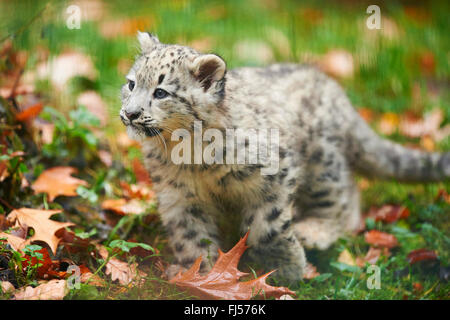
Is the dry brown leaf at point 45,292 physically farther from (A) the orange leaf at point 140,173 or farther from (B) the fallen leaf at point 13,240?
(A) the orange leaf at point 140,173

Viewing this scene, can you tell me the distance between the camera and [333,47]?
7.48m

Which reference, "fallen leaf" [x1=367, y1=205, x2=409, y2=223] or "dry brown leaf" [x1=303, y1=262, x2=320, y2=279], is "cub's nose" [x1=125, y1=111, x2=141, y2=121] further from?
→ "fallen leaf" [x1=367, y1=205, x2=409, y2=223]

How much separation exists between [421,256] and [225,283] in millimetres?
1735

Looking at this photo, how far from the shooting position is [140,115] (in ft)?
11.3

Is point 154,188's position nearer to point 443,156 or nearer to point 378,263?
point 378,263

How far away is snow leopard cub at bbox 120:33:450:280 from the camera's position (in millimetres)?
3568

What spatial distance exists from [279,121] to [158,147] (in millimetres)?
985

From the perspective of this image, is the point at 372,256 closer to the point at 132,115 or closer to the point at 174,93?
the point at 174,93

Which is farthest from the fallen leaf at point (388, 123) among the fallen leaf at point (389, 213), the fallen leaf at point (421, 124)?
the fallen leaf at point (389, 213)

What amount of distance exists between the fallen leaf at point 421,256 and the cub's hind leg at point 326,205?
2.36 feet

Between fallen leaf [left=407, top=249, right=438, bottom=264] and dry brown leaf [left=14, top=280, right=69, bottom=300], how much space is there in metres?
2.67

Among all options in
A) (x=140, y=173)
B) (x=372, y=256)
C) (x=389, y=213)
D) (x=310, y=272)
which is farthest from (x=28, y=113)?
(x=389, y=213)
